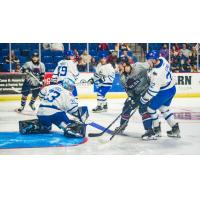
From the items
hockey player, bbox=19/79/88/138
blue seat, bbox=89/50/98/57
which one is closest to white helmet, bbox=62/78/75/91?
hockey player, bbox=19/79/88/138

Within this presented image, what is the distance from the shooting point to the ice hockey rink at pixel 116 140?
3.76 metres

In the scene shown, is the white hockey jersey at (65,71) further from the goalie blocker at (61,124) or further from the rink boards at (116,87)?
the goalie blocker at (61,124)

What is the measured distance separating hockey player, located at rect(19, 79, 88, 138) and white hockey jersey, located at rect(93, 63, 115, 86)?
0.29m

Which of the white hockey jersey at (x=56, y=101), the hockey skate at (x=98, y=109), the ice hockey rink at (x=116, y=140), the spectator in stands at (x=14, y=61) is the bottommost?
the ice hockey rink at (x=116, y=140)

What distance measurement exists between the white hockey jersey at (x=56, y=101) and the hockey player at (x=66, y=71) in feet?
0.23

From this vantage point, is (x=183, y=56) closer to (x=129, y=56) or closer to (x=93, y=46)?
(x=129, y=56)

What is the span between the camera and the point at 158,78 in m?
3.80

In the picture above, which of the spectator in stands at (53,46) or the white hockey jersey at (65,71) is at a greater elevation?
the spectator in stands at (53,46)

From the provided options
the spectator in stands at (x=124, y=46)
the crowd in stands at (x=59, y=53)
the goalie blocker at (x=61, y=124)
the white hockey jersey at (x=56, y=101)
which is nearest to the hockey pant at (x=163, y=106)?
the crowd in stands at (x=59, y=53)

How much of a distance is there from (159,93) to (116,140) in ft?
2.13
